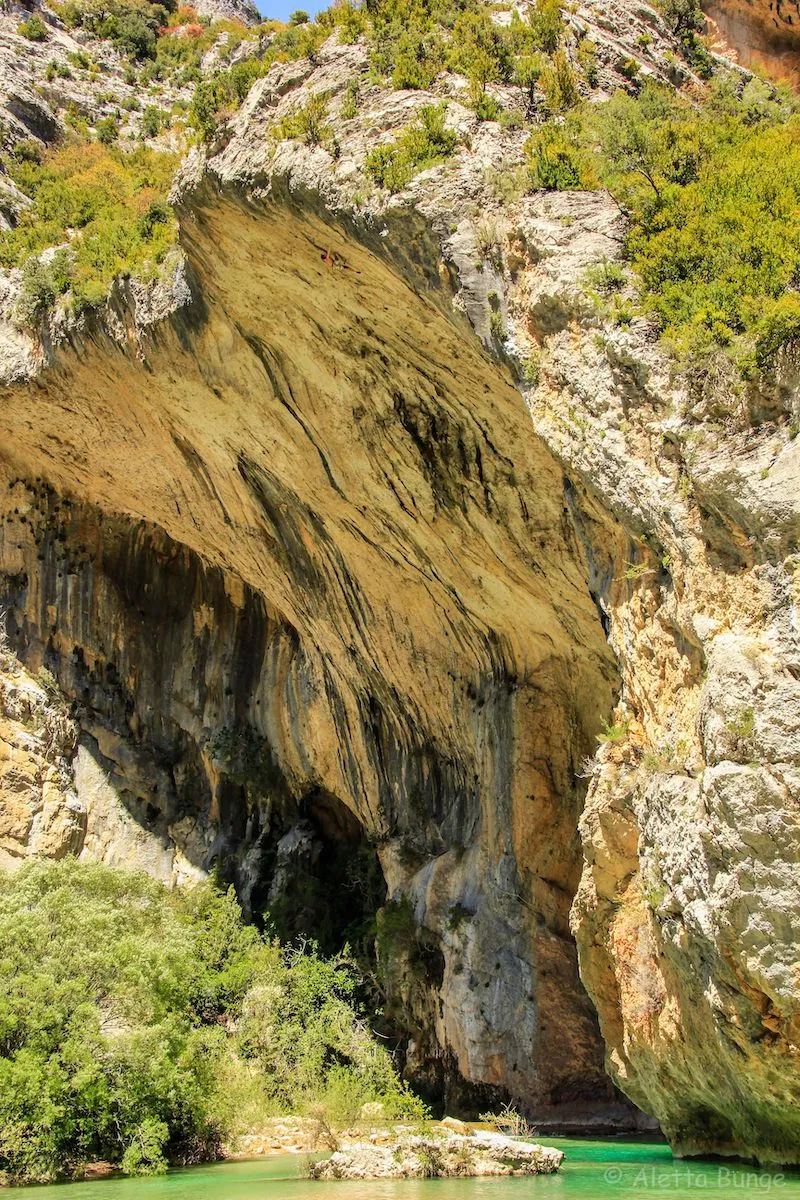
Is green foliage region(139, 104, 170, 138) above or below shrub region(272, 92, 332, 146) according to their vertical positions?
above

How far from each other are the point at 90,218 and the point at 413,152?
12.9 meters

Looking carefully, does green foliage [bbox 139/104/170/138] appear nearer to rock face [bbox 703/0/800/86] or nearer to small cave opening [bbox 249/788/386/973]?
rock face [bbox 703/0/800/86]

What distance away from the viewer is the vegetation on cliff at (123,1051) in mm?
13273

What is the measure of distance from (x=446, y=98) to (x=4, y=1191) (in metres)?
14.6

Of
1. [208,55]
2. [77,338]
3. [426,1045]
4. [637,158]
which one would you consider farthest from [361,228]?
[208,55]

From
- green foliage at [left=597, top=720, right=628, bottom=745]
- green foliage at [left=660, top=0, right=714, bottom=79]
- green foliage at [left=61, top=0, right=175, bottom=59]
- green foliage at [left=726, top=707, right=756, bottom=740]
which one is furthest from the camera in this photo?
green foliage at [left=61, top=0, right=175, bottom=59]

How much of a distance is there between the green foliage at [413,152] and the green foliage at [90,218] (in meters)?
5.46

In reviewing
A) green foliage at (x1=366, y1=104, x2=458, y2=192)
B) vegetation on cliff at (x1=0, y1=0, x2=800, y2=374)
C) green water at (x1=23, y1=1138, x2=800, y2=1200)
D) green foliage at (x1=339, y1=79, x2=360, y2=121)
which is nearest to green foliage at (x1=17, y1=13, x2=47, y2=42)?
vegetation on cliff at (x1=0, y1=0, x2=800, y2=374)

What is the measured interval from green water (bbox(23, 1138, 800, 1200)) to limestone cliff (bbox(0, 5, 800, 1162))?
0.62 m

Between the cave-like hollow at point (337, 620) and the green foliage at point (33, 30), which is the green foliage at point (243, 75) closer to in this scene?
the cave-like hollow at point (337, 620)

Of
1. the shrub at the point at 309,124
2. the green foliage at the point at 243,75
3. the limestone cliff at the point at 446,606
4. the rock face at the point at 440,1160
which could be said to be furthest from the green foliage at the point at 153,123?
the rock face at the point at 440,1160

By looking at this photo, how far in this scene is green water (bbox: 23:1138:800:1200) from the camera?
967 centimetres

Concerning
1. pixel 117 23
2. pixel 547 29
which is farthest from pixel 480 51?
pixel 117 23

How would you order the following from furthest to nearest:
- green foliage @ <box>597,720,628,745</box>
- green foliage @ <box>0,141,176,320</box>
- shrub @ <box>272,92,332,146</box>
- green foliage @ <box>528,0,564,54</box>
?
green foliage @ <box>0,141,176,320</box> → green foliage @ <box>528,0,564,54</box> → shrub @ <box>272,92,332,146</box> → green foliage @ <box>597,720,628,745</box>
